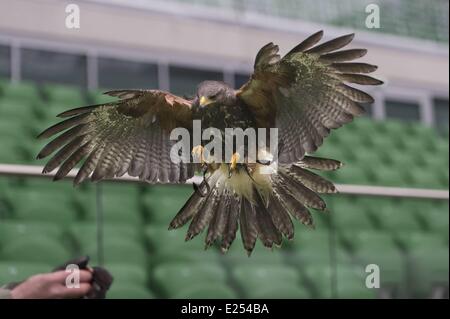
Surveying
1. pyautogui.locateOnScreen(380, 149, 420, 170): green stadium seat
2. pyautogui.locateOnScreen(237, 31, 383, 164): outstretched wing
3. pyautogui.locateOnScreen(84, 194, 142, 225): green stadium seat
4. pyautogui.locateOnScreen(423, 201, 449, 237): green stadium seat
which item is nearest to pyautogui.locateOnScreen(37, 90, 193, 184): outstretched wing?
pyautogui.locateOnScreen(237, 31, 383, 164): outstretched wing

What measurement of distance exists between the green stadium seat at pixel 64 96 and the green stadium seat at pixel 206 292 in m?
2.49

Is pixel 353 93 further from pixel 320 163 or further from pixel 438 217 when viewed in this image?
pixel 438 217

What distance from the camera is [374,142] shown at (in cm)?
799

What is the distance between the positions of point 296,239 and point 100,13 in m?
3.13

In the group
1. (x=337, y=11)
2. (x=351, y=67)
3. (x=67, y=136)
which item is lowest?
(x=67, y=136)

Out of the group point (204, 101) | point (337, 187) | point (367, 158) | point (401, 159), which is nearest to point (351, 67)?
point (204, 101)

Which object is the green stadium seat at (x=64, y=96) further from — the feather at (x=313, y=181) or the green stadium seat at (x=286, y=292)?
the feather at (x=313, y=181)

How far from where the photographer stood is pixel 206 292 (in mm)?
4633

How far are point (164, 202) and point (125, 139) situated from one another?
1617 mm

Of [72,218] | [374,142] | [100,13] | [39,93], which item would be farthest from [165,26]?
[72,218]

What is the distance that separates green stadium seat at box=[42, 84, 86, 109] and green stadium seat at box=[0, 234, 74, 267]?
2369 mm

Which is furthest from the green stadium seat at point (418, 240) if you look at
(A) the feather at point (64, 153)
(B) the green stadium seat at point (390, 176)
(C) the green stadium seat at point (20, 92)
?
(C) the green stadium seat at point (20, 92)

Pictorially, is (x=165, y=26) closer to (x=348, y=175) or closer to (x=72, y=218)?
(x=348, y=175)

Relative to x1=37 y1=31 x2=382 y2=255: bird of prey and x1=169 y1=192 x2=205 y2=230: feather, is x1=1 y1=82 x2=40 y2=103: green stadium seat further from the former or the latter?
x1=169 y1=192 x2=205 y2=230: feather
